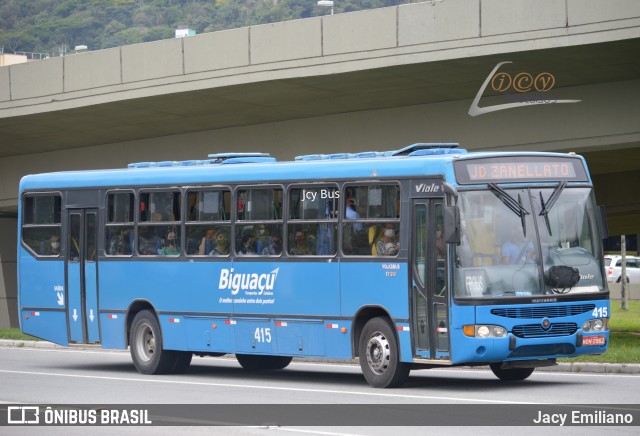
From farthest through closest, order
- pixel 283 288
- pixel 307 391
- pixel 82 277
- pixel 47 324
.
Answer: pixel 47 324
pixel 82 277
pixel 283 288
pixel 307 391

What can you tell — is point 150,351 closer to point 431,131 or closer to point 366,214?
point 366,214

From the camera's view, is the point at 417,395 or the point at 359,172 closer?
the point at 417,395

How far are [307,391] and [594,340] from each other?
12.1 ft

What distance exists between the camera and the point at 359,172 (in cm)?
1736

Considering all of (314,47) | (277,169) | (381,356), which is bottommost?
(381,356)

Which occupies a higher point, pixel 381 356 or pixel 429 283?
pixel 429 283

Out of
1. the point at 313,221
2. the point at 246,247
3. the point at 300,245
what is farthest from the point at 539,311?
the point at 246,247

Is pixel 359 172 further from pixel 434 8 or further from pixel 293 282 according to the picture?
pixel 434 8

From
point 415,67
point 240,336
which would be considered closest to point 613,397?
point 240,336

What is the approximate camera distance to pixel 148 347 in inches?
804

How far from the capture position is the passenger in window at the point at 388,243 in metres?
16.8

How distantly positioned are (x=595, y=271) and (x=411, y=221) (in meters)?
2.44

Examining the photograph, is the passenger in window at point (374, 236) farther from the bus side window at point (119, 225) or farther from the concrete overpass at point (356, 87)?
the concrete overpass at point (356, 87)

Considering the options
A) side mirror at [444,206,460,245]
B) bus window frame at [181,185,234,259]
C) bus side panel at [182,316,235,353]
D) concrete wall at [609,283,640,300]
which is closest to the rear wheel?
bus side panel at [182,316,235,353]
